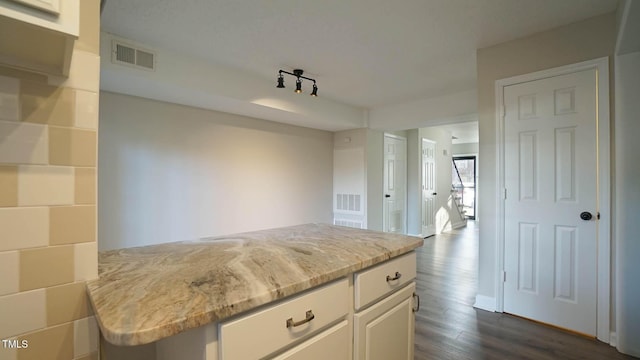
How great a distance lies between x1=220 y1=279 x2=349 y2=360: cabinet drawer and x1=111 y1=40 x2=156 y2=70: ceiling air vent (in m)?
2.65

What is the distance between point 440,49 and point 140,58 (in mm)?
2797

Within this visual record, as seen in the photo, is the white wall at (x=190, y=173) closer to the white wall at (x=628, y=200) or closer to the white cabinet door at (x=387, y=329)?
the white cabinet door at (x=387, y=329)

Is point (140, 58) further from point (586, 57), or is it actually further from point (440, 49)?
point (586, 57)

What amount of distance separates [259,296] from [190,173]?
2.94 meters

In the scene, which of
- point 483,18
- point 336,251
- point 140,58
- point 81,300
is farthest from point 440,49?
point 81,300

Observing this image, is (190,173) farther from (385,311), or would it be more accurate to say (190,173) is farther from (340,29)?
(385,311)

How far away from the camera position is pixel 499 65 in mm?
2590

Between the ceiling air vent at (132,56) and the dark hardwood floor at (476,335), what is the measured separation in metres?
3.31

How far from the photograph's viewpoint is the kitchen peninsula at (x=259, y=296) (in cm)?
70

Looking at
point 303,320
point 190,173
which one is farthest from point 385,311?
point 190,173

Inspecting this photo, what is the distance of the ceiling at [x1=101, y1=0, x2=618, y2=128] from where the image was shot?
2020 millimetres

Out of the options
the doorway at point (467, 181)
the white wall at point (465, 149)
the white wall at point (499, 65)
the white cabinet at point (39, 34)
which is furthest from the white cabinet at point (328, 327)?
the white wall at point (465, 149)

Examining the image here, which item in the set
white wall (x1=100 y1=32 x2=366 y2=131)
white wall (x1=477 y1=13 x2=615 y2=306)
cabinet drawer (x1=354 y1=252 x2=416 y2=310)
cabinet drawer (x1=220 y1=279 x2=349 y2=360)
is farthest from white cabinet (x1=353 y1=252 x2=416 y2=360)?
white wall (x1=100 y1=32 x2=366 y2=131)

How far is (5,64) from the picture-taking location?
72 cm
